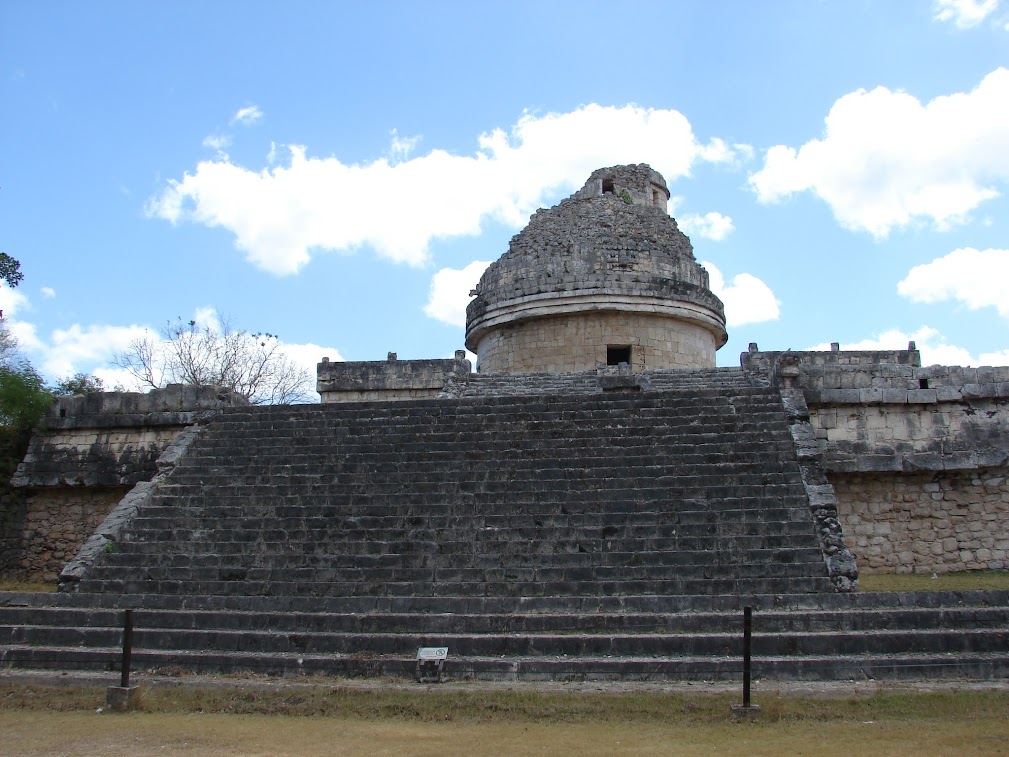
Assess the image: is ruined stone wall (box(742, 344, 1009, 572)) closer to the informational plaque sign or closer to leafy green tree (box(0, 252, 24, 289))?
the informational plaque sign

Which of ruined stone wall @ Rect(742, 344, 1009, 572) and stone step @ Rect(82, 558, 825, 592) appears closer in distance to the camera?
stone step @ Rect(82, 558, 825, 592)

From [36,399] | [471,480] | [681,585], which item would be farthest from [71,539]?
[681,585]

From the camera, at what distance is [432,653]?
7250 mm

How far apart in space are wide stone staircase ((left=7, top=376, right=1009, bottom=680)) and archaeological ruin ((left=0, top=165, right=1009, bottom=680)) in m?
0.03

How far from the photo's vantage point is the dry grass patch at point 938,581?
9.06m

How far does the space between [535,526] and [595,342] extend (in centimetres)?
827

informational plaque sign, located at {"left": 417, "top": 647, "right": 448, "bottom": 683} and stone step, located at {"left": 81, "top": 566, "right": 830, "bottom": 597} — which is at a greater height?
stone step, located at {"left": 81, "top": 566, "right": 830, "bottom": 597}

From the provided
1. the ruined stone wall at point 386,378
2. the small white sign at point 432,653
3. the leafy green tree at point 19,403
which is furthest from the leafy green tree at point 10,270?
the small white sign at point 432,653

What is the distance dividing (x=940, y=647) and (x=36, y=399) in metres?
12.7

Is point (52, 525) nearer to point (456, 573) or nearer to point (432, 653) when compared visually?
point (456, 573)

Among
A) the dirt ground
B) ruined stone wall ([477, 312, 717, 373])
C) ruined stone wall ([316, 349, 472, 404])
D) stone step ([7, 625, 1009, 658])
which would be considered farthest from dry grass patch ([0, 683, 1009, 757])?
ruined stone wall ([477, 312, 717, 373])

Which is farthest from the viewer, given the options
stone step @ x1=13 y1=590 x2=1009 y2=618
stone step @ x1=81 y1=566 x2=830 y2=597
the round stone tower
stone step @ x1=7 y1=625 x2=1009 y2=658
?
the round stone tower

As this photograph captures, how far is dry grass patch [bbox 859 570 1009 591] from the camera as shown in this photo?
906cm

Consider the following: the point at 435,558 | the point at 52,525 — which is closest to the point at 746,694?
the point at 435,558
